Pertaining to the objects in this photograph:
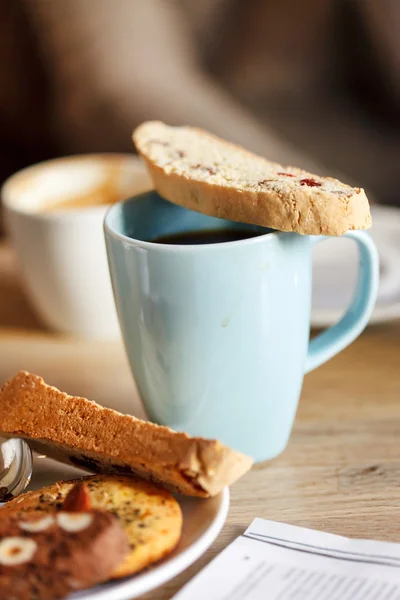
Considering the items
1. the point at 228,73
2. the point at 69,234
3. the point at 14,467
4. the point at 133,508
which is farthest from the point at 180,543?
the point at 228,73

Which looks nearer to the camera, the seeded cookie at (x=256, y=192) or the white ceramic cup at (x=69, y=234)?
the seeded cookie at (x=256, y=192)

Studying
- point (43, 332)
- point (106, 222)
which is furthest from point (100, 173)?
point (106, 222)

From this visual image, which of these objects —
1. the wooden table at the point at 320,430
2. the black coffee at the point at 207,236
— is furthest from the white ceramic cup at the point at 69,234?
the black coffee at the point at 207,236

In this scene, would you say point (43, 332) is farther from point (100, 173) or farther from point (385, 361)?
point (385, 361)

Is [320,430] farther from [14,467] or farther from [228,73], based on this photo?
[228,73]

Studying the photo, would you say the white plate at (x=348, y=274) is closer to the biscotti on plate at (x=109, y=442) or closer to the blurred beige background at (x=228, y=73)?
the biscotti on plate at (x=109, y=442)

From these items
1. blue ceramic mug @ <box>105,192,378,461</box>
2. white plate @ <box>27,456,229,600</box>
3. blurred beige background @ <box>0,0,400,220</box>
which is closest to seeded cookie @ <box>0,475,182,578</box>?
white plate @ <box>27,456,229,600</box>

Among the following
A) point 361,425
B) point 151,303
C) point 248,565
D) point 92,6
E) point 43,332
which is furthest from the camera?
point 92,6
